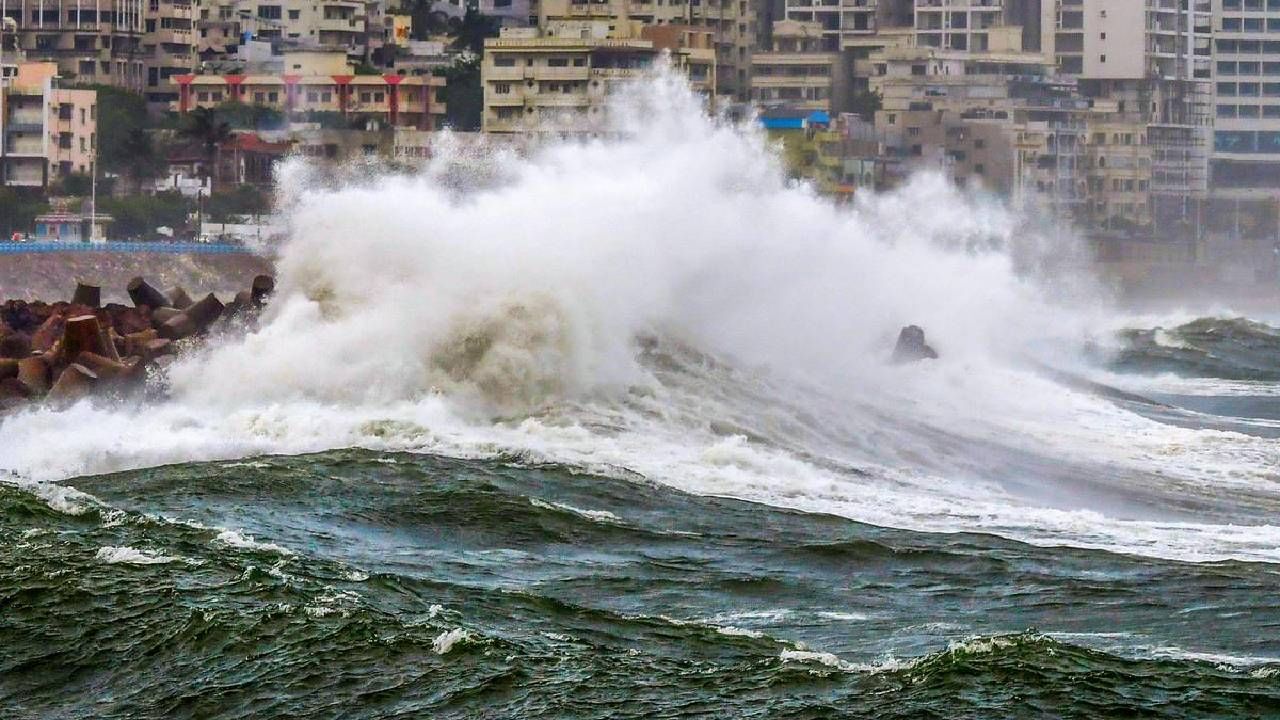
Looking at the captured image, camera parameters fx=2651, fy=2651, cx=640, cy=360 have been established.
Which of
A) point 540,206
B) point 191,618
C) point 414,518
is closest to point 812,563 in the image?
point 414,518

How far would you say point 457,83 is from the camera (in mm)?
113188

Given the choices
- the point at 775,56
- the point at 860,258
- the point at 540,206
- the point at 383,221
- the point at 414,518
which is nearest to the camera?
the point at 414,518

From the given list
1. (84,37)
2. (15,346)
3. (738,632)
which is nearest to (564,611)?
(738,632)

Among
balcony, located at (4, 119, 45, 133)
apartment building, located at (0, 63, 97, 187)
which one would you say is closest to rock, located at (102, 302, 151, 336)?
apartment building, located at (0, 63, 97, 187)

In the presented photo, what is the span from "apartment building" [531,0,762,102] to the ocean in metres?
72.4

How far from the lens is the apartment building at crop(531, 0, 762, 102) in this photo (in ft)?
383

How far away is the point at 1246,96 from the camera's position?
147625mm

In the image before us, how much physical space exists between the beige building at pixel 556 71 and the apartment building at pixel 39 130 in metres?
15.8

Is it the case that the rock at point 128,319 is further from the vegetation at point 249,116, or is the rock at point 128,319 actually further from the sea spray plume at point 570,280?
the vegetation at point 249,116

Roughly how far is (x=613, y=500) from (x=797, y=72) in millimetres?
102443

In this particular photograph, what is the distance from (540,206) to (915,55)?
3695 inches

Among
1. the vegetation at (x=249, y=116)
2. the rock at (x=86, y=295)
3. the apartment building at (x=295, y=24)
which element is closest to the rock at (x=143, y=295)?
the rock at (x=86, y=295)

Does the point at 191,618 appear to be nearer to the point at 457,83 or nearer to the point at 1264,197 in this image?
the point at 457,83

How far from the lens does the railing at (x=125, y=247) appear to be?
74.2 m
